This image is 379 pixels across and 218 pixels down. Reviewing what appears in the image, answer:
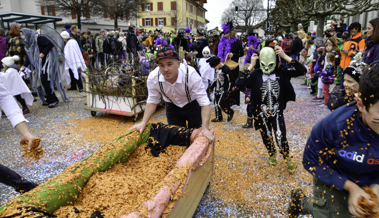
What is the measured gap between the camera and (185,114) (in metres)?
3.22

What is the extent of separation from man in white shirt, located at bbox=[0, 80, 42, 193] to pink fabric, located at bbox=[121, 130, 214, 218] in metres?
1.22

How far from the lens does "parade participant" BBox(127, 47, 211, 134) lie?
263cm

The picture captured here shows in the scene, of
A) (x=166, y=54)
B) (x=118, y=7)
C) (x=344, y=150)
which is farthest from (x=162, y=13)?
(x=344, y=150)

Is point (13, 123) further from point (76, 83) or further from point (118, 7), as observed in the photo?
point (118, 7)

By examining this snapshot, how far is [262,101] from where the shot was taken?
10.7ft

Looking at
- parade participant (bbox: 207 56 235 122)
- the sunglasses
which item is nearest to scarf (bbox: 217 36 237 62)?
parade participant (bbox: 207 56 235 122)

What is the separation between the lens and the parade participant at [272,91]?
3.18 m

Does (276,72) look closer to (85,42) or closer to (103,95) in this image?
(103,95)

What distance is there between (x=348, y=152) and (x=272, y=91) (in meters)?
1.68

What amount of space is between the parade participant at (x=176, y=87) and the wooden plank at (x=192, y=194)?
1.62 ft

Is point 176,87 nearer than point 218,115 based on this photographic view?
Yes

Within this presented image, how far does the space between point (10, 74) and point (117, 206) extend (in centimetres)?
542

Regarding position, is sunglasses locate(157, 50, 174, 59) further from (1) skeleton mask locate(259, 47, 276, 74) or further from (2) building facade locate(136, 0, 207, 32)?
(2) building facade locate(136, 0, 207, 32)

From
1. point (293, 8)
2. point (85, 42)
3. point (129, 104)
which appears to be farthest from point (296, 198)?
point (293, 8)
